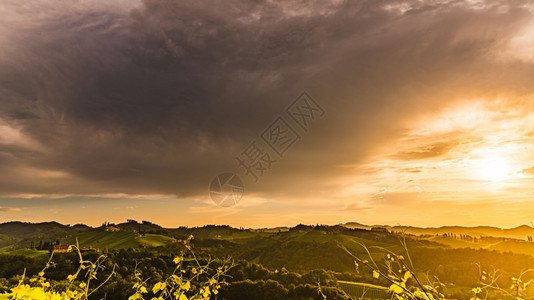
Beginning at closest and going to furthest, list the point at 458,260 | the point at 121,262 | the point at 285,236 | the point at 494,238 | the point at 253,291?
the point at 253,291 < the point at 121,262 < the point at 458,260 < the point at 494,238 < the point at 285,236

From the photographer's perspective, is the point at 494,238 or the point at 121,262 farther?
the point at 494,238

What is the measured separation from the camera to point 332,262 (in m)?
134

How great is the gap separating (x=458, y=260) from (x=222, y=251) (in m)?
92.6

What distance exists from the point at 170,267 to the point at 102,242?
108194 mm

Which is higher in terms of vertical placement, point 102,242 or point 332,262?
point 102,242

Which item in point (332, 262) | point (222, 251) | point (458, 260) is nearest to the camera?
point (458, 260)

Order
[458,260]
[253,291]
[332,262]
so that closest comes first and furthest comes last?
1. [253,291]
2. [458,260]
3. [332,262]

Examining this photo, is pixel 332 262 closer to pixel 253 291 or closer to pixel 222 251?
pixel 222 251

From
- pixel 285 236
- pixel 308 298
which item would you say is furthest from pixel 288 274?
pixel 285 236

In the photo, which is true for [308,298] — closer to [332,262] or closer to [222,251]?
[332,262]

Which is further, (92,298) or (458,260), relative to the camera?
(458,260)

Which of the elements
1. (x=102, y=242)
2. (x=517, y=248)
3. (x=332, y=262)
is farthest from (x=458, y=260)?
(x=102, y=242)

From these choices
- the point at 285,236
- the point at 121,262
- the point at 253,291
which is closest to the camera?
the point at 253,291

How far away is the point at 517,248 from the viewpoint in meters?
134
